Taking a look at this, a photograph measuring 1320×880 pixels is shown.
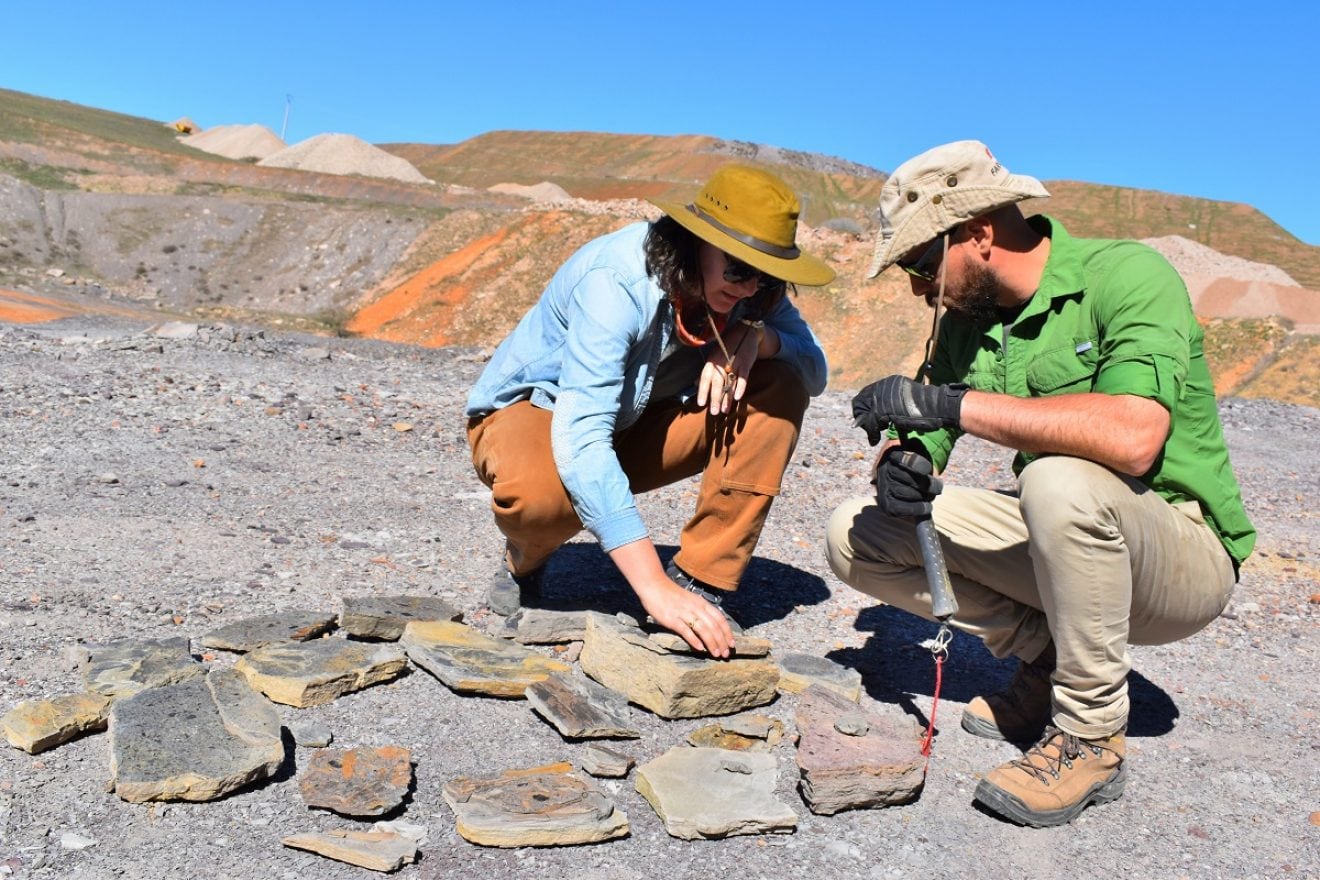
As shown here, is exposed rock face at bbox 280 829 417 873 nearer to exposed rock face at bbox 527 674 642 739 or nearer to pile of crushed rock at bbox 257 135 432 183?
exposed rock face at bbox 527 674 642 739

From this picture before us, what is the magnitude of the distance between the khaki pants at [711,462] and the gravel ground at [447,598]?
560 mm

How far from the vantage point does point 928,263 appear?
120 inches

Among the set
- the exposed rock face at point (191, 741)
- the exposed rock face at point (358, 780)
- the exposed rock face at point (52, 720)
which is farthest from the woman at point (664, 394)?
the exposed rock face at point (52, 720)

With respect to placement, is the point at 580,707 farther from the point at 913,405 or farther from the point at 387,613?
the point at 913,405

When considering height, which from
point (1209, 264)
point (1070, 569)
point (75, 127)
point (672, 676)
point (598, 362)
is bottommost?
point (672, 676)

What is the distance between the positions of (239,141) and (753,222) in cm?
6783

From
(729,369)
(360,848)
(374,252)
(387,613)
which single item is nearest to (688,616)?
(729,369)

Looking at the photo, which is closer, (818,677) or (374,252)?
(818,677)

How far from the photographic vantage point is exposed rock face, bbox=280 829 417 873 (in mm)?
2346

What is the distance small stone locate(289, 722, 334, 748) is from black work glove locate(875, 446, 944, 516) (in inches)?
65.7

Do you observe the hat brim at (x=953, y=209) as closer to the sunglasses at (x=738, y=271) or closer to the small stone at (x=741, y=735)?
the sunglasses at (x=738, y=271)

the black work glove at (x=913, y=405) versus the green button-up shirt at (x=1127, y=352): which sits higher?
the green button-up shirt at (x=1127, y=352)

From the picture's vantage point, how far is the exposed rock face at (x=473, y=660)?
10.6ft

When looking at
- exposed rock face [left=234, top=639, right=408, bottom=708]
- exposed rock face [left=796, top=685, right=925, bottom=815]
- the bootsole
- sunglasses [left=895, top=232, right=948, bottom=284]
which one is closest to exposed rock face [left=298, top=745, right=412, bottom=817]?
exposed rock face [left=234, top=639, right=408, bottom=708]
